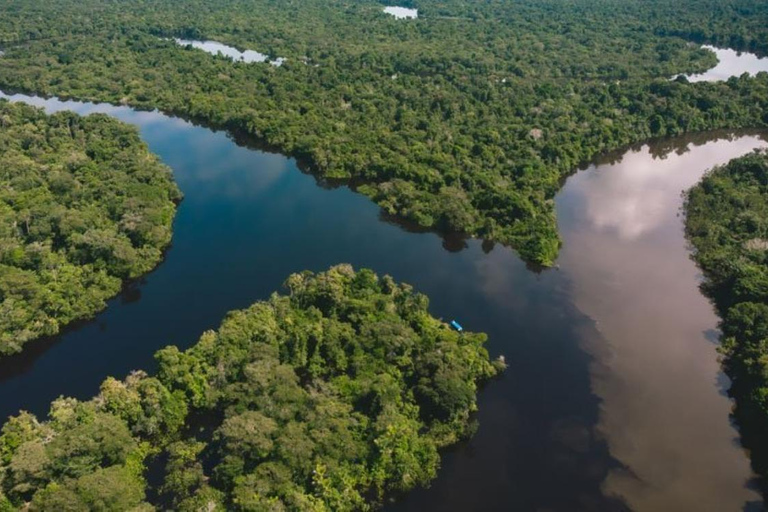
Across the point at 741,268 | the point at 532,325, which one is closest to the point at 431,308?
the point at 532,325

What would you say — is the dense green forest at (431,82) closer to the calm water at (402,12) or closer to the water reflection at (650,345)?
the calm water at (402,12)

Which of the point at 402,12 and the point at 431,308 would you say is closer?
the point at 431,308

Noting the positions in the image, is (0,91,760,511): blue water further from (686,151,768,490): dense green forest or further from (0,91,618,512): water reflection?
(686,151,768,490): dense green forest

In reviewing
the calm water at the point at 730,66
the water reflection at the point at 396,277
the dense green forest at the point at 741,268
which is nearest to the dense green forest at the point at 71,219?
the water reflection at the point at 396,277

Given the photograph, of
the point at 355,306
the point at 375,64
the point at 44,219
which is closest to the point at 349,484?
the point at 355,306

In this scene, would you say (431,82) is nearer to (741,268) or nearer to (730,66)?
(741,268)

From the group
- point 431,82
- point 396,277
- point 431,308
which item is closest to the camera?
point 431,308

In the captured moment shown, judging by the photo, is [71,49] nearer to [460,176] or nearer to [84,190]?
[84,190]

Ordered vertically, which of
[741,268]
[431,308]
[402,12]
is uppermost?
[402,12]
